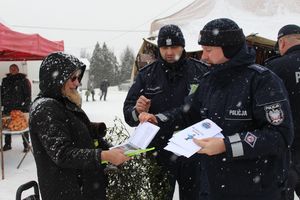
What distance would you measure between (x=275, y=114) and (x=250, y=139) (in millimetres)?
184

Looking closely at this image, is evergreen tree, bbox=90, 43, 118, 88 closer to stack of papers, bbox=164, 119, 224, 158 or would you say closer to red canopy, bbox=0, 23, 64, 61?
red canopy, bbox=0, 23, 64, 61

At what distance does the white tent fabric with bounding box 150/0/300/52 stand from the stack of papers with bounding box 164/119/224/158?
5.65 m

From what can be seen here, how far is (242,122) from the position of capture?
2127 mm

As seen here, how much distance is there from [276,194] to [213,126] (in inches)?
20.5

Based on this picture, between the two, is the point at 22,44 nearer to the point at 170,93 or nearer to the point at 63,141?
the point at 170,93

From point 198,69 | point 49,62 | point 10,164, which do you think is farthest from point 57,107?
point 10,164

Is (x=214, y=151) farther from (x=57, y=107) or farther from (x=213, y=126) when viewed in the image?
(x=57, y=107)

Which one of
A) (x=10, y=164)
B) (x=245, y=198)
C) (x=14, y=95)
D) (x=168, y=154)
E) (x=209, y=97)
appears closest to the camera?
(x=245, y=198)

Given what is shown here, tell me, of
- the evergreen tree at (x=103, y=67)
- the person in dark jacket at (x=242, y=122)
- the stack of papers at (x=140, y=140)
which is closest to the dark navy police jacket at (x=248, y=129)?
the person in dark jacket at (x=242, y=122)

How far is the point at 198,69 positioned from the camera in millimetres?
3543

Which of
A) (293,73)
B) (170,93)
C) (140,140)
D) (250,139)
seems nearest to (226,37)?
(250,139)

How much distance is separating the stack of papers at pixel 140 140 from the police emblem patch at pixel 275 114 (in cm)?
78

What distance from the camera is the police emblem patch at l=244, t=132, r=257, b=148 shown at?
201 cm

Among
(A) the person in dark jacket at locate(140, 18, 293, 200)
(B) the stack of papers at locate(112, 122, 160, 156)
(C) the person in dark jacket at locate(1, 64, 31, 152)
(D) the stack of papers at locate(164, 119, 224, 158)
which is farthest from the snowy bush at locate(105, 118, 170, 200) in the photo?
(C) the person in dark jacket at locate(1, 64, 31, 152)
